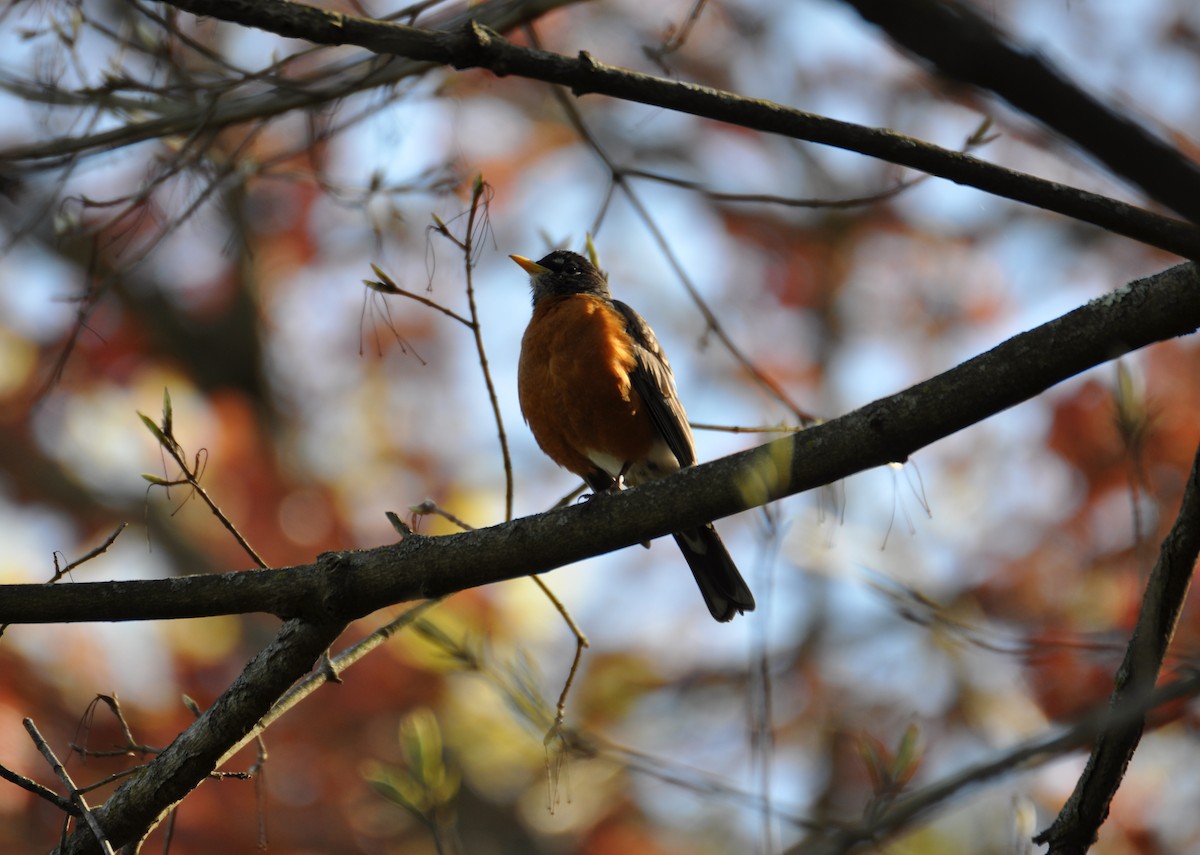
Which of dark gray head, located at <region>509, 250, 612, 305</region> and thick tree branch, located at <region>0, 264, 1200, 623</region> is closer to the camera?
thick tree branch, located at <region>0, 264, 1200, 623</region>

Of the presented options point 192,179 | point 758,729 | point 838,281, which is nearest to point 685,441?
point 192,179

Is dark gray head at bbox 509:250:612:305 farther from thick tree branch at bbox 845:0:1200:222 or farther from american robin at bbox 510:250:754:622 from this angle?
thick tree branch at bbox 845:0:1200:222

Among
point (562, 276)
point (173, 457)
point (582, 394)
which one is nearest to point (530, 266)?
point (562, 276)

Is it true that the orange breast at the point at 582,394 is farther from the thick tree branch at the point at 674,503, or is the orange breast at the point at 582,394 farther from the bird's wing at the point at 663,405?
the thick tree branch at the point at 674,503

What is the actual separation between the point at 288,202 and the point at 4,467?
3.52 meters

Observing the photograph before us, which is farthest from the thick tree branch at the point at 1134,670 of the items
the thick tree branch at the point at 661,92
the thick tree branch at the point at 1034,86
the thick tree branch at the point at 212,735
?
the thick tree branch at the point at 212,735

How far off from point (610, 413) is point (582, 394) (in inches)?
6.0

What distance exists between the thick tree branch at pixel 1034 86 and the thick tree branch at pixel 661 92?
51.0 inches

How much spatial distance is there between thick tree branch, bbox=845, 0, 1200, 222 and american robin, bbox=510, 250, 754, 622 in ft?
11.5

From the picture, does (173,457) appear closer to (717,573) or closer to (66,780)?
(66,780)

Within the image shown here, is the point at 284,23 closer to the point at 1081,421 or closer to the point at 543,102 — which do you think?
the point at 1081,421

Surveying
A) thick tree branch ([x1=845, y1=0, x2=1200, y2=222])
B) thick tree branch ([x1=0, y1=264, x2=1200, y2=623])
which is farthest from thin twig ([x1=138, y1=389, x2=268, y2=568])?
thick tree branch ([x1=845, y1=0, x2=1200, y2=222])

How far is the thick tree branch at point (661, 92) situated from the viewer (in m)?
2.37

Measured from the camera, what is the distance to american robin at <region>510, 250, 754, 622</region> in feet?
15.5
